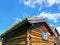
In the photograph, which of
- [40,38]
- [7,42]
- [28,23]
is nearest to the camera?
[28,23]

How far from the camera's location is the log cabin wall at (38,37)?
14673 mm

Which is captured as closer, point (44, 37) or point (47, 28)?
point (44, 37)

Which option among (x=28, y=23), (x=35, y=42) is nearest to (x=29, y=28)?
(x=28, y=23)

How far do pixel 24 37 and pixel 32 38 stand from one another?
34.1 inches

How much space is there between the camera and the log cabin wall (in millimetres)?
14673

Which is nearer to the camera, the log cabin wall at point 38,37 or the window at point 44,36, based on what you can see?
the log cabin wall at point 38,37

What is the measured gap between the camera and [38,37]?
615 inches

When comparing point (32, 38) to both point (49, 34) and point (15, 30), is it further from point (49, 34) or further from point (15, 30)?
point (49, 34)

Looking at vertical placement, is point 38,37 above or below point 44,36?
below

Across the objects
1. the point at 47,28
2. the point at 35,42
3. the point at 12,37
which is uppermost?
the point at 47,28

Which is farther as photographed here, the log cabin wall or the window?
the window

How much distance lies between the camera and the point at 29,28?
14.6 meters

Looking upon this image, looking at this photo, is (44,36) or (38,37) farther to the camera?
(44,36)

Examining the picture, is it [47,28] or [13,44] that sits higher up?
[47,28]
